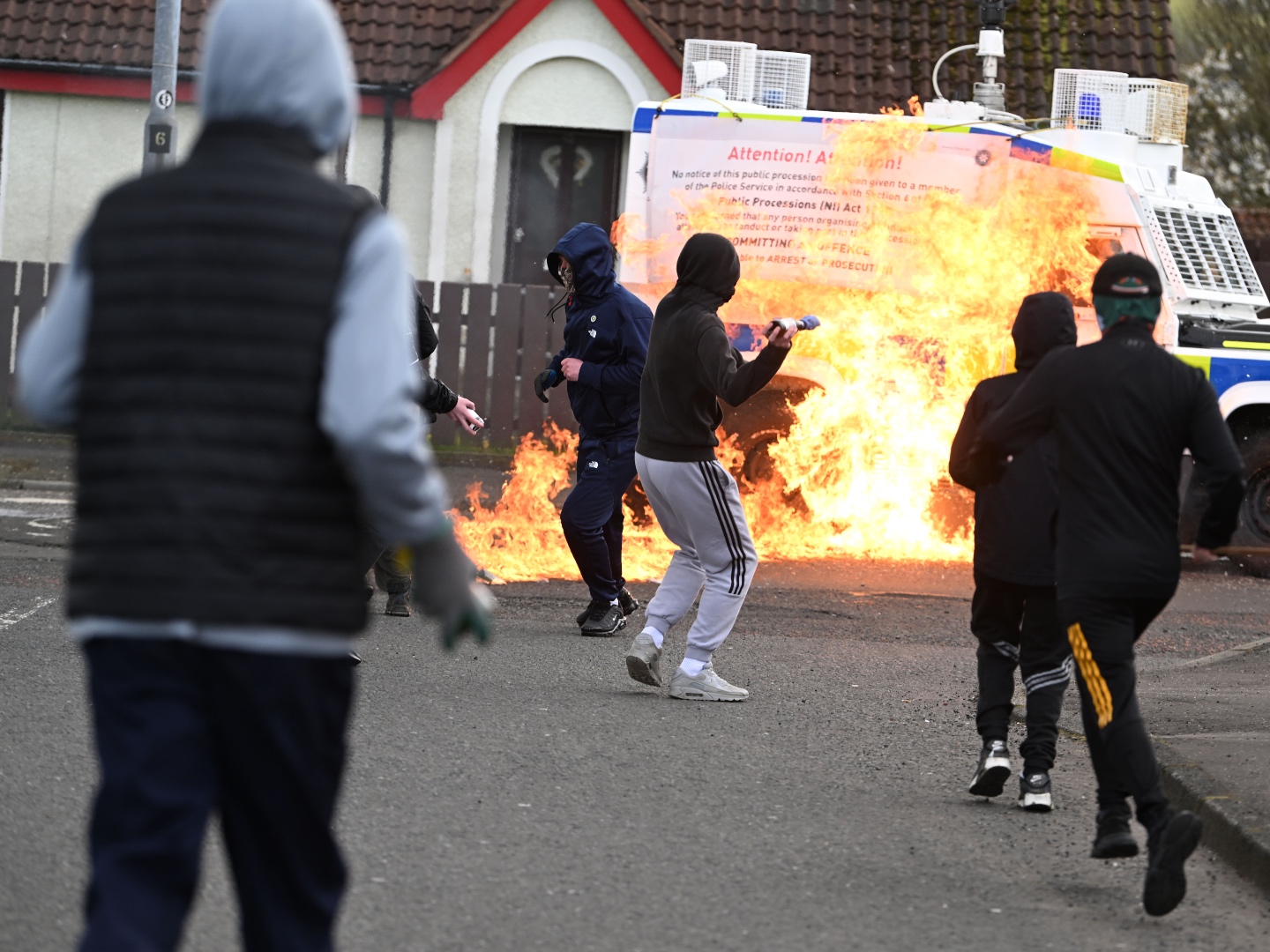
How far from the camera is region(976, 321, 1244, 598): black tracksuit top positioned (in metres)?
4.62

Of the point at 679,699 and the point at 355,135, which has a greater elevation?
the point at 355,135

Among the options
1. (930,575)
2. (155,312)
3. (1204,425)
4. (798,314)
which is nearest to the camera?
(155,312)

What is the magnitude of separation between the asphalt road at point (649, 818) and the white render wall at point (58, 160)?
40.8ft

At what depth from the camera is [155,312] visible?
2.77m

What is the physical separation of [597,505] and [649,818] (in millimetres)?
3300

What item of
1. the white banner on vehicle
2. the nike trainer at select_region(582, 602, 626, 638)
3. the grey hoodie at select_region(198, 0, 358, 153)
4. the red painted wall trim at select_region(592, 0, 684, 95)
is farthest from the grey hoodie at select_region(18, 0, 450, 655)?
the red painted wall trim at select_region(592, 0, 684, 95)

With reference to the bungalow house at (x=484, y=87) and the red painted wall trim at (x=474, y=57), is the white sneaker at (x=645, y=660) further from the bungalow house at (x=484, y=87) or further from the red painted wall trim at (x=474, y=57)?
the red painted wall trim at (x=474, y=57)

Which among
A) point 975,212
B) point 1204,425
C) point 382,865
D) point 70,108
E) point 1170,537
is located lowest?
point 382,865

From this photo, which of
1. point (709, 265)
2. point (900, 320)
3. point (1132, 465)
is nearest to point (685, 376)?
point (709, 265)

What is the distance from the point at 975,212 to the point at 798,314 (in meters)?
1.34

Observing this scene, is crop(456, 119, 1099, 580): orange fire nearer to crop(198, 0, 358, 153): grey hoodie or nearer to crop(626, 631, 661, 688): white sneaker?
crop(626, 631, 661, 688): white sneaker

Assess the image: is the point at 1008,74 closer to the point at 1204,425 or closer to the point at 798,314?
the point at 798,314

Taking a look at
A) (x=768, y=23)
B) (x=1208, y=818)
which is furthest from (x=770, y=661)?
(x=768, y=23)

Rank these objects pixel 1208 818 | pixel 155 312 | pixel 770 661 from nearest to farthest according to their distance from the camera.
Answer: pixel 155 312 → pixel 1208 818 → pixel 770 661
